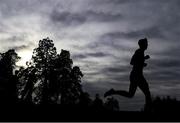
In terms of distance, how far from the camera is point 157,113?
35.7 ft

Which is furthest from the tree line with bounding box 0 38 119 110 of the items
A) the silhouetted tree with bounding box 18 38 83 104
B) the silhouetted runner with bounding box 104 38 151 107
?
the silhouetted runner with bounding box 104 38 151 107

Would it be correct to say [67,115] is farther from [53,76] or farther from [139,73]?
[53,76]

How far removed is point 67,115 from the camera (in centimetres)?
979

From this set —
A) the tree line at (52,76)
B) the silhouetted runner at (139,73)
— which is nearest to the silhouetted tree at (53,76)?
the tree line at (52,76)

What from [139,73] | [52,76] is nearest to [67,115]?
[139,73]

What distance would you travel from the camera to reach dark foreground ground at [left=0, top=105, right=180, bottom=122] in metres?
9.27

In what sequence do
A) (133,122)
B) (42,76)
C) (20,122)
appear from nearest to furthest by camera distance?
(20,122), (133,122), (42,76)

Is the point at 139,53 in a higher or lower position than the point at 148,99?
higher

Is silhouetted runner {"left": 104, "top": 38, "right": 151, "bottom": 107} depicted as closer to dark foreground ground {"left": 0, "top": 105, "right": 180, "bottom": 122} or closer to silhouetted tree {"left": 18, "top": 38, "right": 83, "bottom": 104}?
dark foreground ground {"left": 0, "top": 105, "right": 180, "bottom": 122}

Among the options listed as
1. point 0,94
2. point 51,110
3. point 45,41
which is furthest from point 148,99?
point 45,41

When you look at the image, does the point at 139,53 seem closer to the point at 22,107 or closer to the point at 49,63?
the point at 22,107

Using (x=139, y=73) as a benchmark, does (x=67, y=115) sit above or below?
below

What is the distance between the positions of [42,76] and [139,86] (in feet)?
163

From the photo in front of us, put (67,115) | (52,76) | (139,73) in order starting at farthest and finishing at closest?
(52,76) → (139,73) → (67,115)
